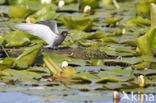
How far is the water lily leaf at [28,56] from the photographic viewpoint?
197 inches

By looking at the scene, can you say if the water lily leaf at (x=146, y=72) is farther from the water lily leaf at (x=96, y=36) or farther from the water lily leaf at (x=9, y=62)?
the water lily leaf at (x=96, y=36)

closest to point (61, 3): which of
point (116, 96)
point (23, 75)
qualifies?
point (23, 75)

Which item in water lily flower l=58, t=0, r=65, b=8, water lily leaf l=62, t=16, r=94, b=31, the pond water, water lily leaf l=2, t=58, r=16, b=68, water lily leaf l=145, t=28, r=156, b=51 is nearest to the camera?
the pond water

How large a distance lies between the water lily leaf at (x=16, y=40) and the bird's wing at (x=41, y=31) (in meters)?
0.13

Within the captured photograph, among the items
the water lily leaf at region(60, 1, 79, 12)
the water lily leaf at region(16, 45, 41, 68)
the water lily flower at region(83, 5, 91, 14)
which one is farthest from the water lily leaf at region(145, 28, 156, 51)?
the water lily leaf at region(60, 1, 79, 12)

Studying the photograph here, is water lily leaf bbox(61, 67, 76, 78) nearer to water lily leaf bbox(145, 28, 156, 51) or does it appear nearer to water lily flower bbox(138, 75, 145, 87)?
water lily flower bbox(138, 75, 145, 87)

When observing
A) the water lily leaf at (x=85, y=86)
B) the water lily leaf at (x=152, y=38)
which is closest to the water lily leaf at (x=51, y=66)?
the water lily leaf at (x=85, y=86)

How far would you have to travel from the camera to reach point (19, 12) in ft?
30.5

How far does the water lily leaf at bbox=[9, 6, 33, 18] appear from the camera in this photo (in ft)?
30.0

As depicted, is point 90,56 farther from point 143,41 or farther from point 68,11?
point 68,11

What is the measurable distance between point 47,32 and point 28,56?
66.9 inches

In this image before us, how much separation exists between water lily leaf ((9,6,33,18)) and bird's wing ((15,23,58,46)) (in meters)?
2.37

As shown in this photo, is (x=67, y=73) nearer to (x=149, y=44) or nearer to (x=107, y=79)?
(x=107, y=79)

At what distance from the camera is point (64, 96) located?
4.08m
